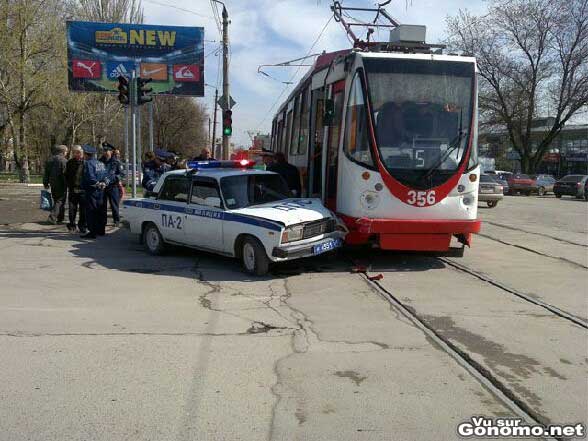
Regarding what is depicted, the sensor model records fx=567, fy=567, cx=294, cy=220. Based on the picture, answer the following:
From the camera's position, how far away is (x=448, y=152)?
9.13 metres

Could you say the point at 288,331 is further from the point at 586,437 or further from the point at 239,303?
the point at 586,437

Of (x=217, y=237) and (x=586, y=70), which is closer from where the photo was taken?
(x=217, y=237)

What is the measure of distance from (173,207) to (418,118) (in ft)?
14.7

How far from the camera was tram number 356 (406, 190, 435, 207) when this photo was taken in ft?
29.5

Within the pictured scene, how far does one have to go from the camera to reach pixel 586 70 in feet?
141

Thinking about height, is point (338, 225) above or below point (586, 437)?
above

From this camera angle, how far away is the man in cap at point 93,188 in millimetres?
11867

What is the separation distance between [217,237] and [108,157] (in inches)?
210

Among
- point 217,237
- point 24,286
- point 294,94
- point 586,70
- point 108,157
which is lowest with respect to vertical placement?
point 24,286

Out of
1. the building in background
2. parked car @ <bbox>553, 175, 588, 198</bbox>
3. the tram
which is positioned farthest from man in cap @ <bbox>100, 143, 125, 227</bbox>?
the building in background

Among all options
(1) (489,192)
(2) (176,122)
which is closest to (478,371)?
(1) (489,192)

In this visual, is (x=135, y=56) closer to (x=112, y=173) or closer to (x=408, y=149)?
(x=112, y=173)

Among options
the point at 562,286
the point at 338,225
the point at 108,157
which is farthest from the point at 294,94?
the point at 562,286

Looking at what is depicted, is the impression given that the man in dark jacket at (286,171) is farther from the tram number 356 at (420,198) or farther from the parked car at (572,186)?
the parked car at (572,186)
